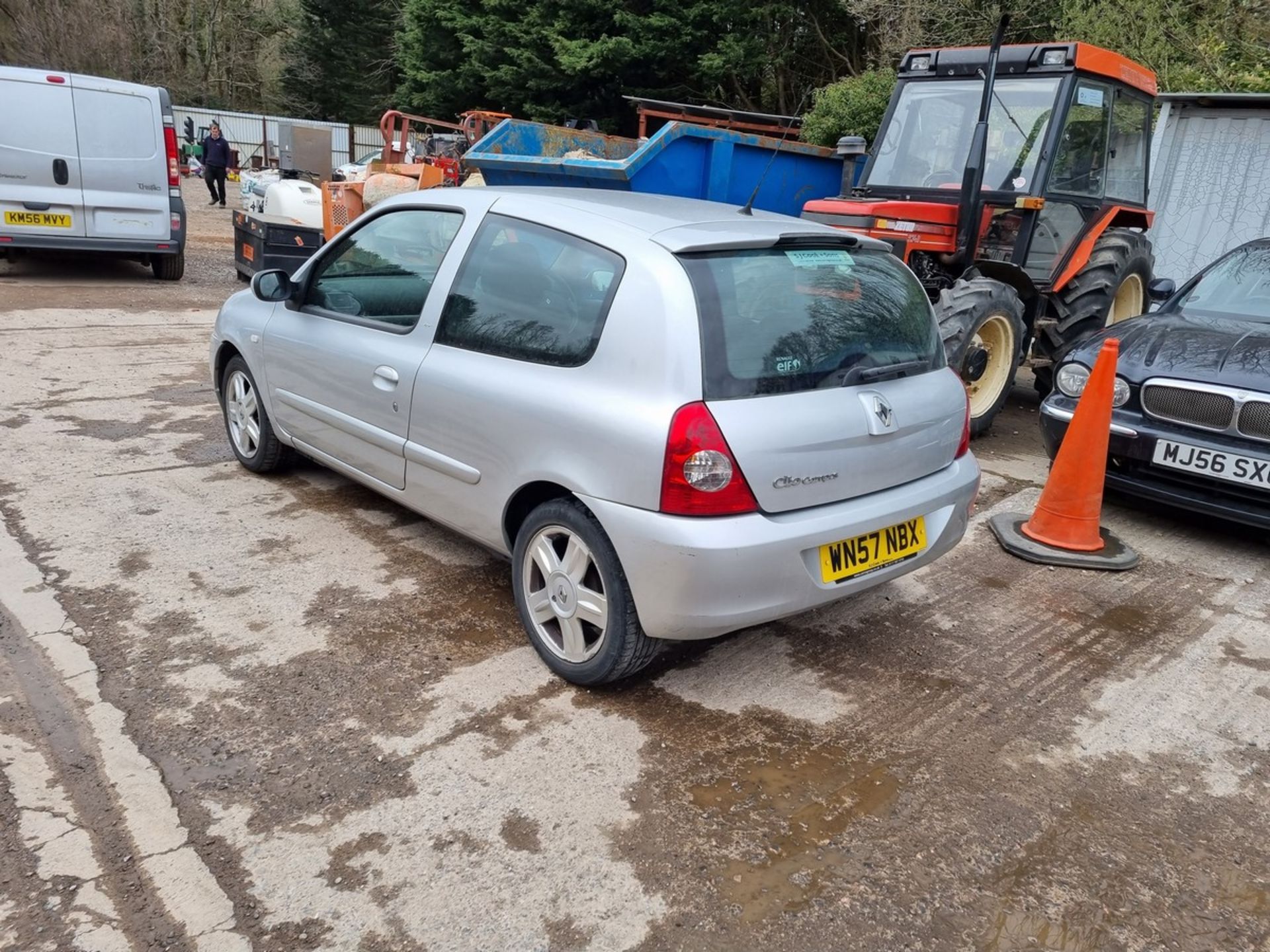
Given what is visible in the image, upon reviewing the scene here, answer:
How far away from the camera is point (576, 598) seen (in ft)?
10.6

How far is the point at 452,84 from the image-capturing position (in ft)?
93.8

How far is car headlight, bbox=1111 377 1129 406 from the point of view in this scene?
509cm

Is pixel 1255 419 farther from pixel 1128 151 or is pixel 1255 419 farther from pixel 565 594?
pixel 1128 151

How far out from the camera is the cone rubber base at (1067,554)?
15.4 feet

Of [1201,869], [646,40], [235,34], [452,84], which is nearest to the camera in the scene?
[1201,869]

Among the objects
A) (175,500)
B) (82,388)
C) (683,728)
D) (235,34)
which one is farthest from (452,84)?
(683,728)

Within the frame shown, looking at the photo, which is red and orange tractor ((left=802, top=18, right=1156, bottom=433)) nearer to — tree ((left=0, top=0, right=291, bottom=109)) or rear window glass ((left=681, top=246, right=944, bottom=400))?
rear window glass ((left=681, top=246, right=944, bottom=400))

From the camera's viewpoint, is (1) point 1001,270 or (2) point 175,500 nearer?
(2) point 175,500

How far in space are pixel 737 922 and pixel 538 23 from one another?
1006 inches

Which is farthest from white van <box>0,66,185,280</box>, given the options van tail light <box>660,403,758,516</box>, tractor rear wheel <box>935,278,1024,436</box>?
van tail light <box>660,403,758,516</box>

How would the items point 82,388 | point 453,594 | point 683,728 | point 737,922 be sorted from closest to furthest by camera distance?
point 737,922
point 683,728
point 453,594
point 82,388

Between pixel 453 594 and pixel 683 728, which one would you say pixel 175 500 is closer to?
pixel 453 594

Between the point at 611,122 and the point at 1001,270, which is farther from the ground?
the point at 611,122

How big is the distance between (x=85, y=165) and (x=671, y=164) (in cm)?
635
